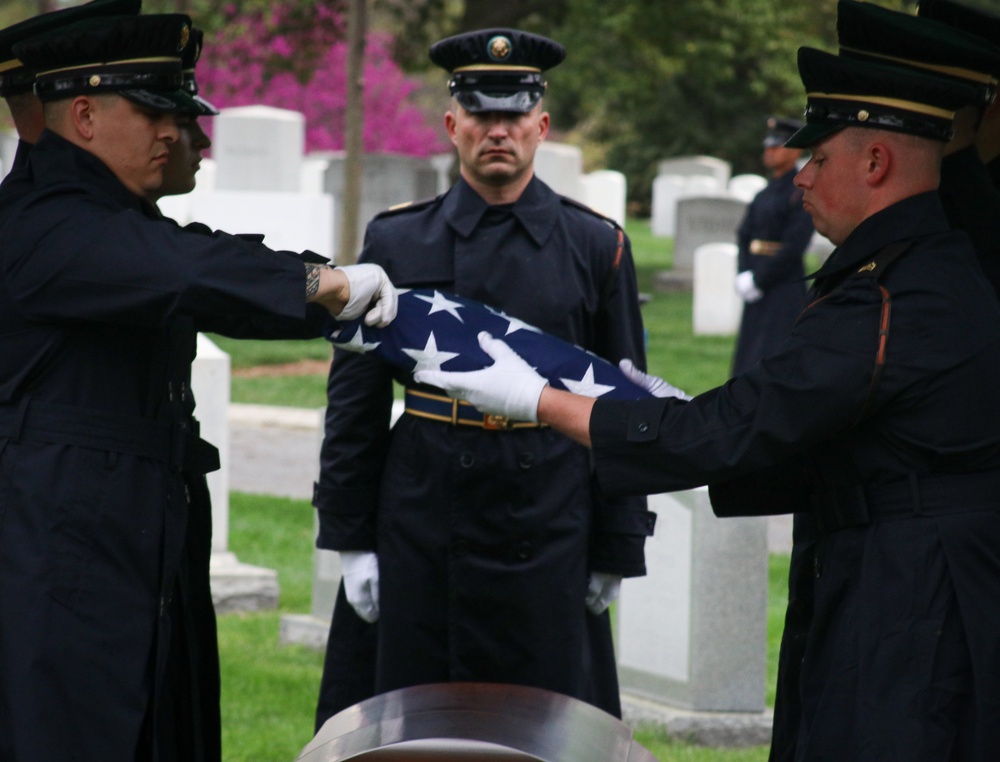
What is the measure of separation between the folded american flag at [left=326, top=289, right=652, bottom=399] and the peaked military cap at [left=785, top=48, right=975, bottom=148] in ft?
2.59

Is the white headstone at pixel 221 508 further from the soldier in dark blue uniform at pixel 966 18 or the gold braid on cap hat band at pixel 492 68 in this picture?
the soldier in dark blue uniform at pixel 966 18

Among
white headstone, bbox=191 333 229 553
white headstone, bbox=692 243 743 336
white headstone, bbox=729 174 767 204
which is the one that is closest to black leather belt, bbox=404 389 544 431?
white headstone, bbox=191 333 229 553

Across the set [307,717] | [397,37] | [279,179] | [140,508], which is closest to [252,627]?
[307,717]

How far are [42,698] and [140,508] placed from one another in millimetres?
436

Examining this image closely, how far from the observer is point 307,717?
558 cm

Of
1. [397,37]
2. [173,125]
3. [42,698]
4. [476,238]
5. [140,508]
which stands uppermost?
[397,37]

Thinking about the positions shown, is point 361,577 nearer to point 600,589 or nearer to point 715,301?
point 600,589

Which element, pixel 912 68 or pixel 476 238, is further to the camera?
pixel 476 238

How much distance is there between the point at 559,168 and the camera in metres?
20.6

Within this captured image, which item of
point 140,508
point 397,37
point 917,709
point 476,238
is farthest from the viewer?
point 397,37

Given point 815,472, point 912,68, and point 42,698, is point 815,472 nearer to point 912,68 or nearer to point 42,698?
point 912,68

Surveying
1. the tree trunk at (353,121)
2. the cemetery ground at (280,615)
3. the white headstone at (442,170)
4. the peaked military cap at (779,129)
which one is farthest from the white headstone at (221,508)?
the white headstone at (442,170)

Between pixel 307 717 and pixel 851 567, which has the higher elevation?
pixel 851 567

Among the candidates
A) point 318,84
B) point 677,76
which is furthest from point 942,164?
point 677,76
